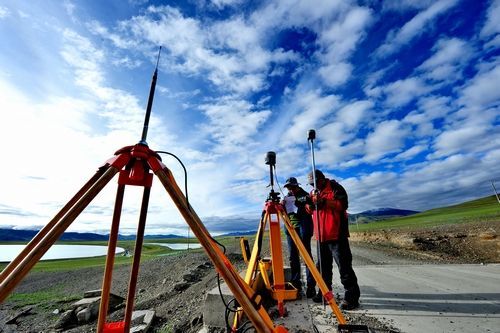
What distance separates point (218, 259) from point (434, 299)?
5763 millimetres

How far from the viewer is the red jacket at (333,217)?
5.23 m

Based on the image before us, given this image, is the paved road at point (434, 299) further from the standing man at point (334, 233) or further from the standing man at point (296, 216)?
the standing man at point (296, 216)

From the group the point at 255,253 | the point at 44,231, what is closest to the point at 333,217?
the point at 255,253

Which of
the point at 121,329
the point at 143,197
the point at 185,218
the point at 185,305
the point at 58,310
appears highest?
the point at 143,197

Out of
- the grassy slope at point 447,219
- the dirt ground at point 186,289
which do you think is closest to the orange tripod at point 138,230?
the dirt ground at point 186,289

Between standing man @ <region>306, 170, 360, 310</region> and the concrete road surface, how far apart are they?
0.45 metres

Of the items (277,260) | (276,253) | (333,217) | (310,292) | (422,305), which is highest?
(333,217)

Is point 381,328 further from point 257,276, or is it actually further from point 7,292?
point 7,292

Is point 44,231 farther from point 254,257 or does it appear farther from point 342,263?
point 342,263

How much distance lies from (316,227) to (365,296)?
1959mm

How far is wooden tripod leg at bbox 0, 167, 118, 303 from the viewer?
53.0 inches

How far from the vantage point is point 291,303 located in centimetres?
536

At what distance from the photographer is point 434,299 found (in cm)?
518

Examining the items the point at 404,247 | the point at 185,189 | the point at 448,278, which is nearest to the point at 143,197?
the point at 185,189
